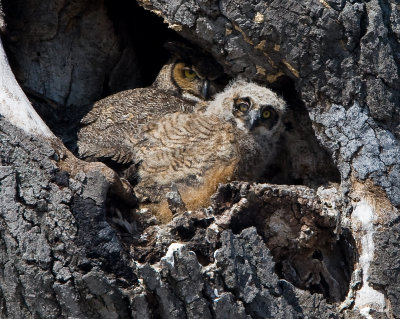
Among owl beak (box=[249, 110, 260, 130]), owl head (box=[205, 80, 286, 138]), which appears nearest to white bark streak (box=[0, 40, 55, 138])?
owl head (box=[205, 80, 286, 138])

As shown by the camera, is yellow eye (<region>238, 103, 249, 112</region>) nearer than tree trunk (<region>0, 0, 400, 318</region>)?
No

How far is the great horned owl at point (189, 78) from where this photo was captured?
3.96 metres

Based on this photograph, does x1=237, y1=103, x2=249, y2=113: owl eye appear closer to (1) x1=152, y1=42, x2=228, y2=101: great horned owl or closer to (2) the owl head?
(2) the owl head

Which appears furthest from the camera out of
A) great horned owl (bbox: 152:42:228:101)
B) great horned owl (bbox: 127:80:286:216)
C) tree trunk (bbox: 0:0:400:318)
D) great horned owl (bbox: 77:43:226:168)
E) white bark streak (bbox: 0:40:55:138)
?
great horned owl (bbox: 152:42:228:101)

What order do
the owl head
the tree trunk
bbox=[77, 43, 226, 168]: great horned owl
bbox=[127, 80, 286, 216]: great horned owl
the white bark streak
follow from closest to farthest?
1. the tree trunk
2. the white bark streak
3. bbox=[127, 80, 286, 216]: great horned owl
4. bbox=[77, 43, 226, 168]: great horned owl
5. the owl head

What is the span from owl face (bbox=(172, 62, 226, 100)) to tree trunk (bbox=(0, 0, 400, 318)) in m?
0.23

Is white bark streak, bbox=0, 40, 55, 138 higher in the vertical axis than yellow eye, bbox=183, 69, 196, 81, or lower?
lower

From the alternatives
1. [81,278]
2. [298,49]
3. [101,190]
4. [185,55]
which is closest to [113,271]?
[81,278]

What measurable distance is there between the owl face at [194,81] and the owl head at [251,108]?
202 millimetres

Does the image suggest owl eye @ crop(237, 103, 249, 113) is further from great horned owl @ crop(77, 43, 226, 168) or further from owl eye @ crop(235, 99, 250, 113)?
great horned owl @ crop(77, 43, 226, 168)

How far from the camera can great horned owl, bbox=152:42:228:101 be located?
3957mm

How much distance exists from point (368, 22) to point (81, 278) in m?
1.65

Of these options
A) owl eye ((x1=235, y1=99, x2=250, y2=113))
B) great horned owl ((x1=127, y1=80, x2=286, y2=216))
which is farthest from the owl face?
owl eye ((x1=235, y1=99, x2=250, y2=113))

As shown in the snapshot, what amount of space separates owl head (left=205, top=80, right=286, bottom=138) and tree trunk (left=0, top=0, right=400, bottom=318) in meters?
→ 0.07
